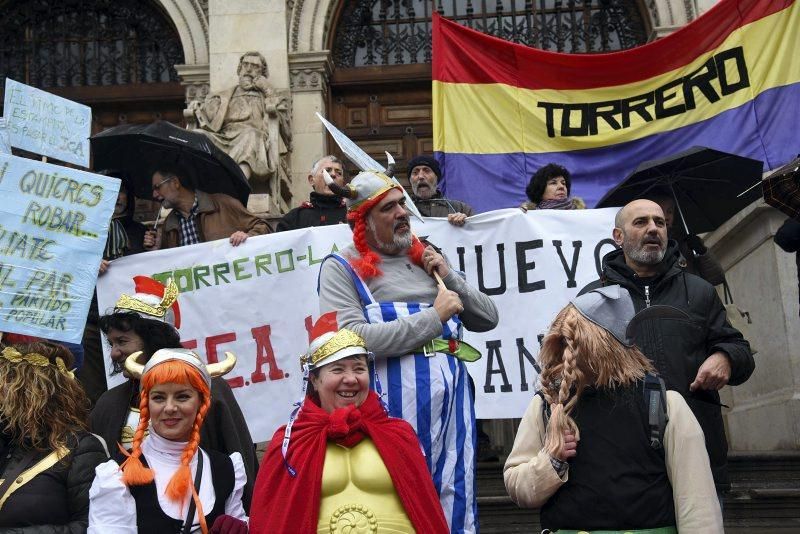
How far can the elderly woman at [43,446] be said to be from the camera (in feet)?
13.6

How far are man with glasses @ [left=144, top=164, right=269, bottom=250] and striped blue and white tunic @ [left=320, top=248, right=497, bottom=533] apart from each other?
2.65 metres

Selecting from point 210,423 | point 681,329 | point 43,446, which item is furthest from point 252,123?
point 681,329

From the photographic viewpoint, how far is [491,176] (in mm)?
7832

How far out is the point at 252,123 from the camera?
11562 millimetres

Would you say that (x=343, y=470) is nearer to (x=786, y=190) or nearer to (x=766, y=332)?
(x=786, y=190)

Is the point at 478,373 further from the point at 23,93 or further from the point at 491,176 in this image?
the point at 23,93

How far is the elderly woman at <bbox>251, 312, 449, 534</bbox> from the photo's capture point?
3.81 meters

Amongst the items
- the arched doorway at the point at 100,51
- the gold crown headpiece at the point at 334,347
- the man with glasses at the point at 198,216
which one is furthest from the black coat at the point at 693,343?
the arched doorway at the point at 100,51

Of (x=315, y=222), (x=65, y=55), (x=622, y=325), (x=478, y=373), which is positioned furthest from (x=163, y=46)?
(x=622, y=325)

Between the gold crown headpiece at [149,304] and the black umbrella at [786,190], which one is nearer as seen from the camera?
the gold crown headpiece at [149,304]

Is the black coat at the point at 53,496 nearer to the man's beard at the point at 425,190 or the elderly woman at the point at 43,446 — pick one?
the elderly woman at the point at 43,446

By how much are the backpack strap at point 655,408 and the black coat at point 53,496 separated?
2.24m

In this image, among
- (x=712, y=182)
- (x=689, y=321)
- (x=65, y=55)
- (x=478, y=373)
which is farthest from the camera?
(x=65, y=55)

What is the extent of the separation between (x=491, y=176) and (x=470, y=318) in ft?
10.1
